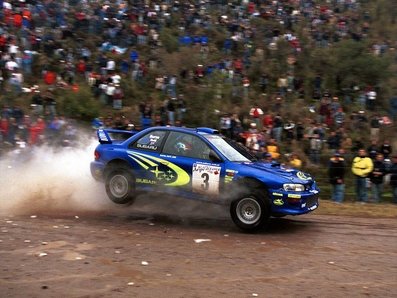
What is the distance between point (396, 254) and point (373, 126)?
1351 cm

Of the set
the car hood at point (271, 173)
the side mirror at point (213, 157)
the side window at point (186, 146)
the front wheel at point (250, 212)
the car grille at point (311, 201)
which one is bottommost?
the front wheel at point (250, 212)

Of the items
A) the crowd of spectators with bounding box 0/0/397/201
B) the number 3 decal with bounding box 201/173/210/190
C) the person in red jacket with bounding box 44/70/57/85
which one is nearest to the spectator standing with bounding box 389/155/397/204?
the crowd of spectators with bounding box 0/0/397/201

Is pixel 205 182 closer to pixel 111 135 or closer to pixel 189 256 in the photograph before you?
pixel 189 256

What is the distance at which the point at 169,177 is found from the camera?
9484mm

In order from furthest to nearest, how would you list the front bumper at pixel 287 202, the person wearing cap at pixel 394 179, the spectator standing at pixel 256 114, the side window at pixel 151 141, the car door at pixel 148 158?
1. the spectator standing at pixel 256 114
2. the person wearing cap at pixel 394 179
3. the side window at pixel 151 141
4. the car door at pixel 148 158
5. the front bumper at pixel 287 202

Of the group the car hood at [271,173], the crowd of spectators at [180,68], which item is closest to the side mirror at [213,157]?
the car hood at [271,173]

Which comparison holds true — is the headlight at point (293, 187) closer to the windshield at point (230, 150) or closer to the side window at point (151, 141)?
the windshield at point (230, 150)

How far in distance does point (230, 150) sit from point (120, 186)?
2277mm

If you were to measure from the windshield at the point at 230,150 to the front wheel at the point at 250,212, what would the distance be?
0.78 metres

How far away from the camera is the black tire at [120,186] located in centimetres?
993

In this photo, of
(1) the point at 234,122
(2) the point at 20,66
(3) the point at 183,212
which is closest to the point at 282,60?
(1) the point at 234,122

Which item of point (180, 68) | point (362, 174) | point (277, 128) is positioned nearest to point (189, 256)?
point (362, 174)

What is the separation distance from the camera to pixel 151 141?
32.5 ft

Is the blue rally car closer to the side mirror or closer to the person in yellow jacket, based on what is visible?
the side mirror
